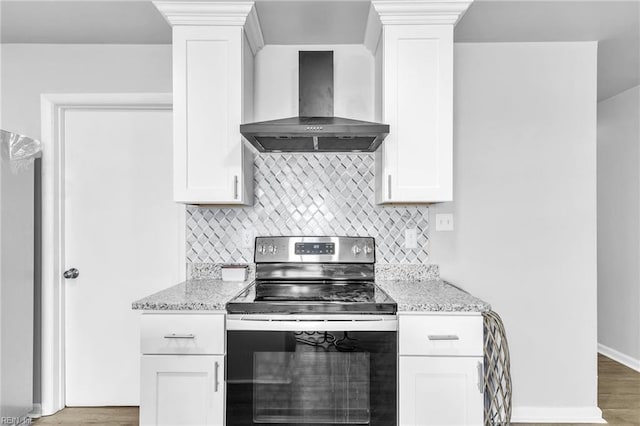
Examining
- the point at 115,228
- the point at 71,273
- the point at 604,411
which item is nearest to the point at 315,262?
the point at 115,228

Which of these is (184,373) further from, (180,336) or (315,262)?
(315,262)

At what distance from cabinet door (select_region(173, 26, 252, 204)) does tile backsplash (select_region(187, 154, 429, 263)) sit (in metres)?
0.40

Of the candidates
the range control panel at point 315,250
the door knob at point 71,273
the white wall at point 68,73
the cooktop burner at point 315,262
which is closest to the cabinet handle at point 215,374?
the cooktop burner at point 315,262

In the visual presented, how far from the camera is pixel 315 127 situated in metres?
2.03

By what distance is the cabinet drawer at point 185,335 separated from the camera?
6.00ft

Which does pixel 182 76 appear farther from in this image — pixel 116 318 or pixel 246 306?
pixel 116 318

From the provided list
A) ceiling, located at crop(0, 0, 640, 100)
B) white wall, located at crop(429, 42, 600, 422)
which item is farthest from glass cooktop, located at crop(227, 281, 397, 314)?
ceiling, located at crop(0, 0, 640, 100)

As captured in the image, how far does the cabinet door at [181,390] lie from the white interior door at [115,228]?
0.95 meters

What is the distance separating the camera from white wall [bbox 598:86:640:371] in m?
3.57

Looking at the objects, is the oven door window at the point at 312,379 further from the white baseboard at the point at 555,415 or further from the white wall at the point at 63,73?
the white wall at the point at 63,73

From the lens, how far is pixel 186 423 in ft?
5.95

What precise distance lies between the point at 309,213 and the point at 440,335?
1.10 meters

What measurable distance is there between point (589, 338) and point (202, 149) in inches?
101

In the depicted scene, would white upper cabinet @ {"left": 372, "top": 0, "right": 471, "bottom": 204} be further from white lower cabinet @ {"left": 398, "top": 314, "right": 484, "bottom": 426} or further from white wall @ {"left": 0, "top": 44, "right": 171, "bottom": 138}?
white wall @ {"left": 0, "top": 44, "right": 171, "bottom": 138}
